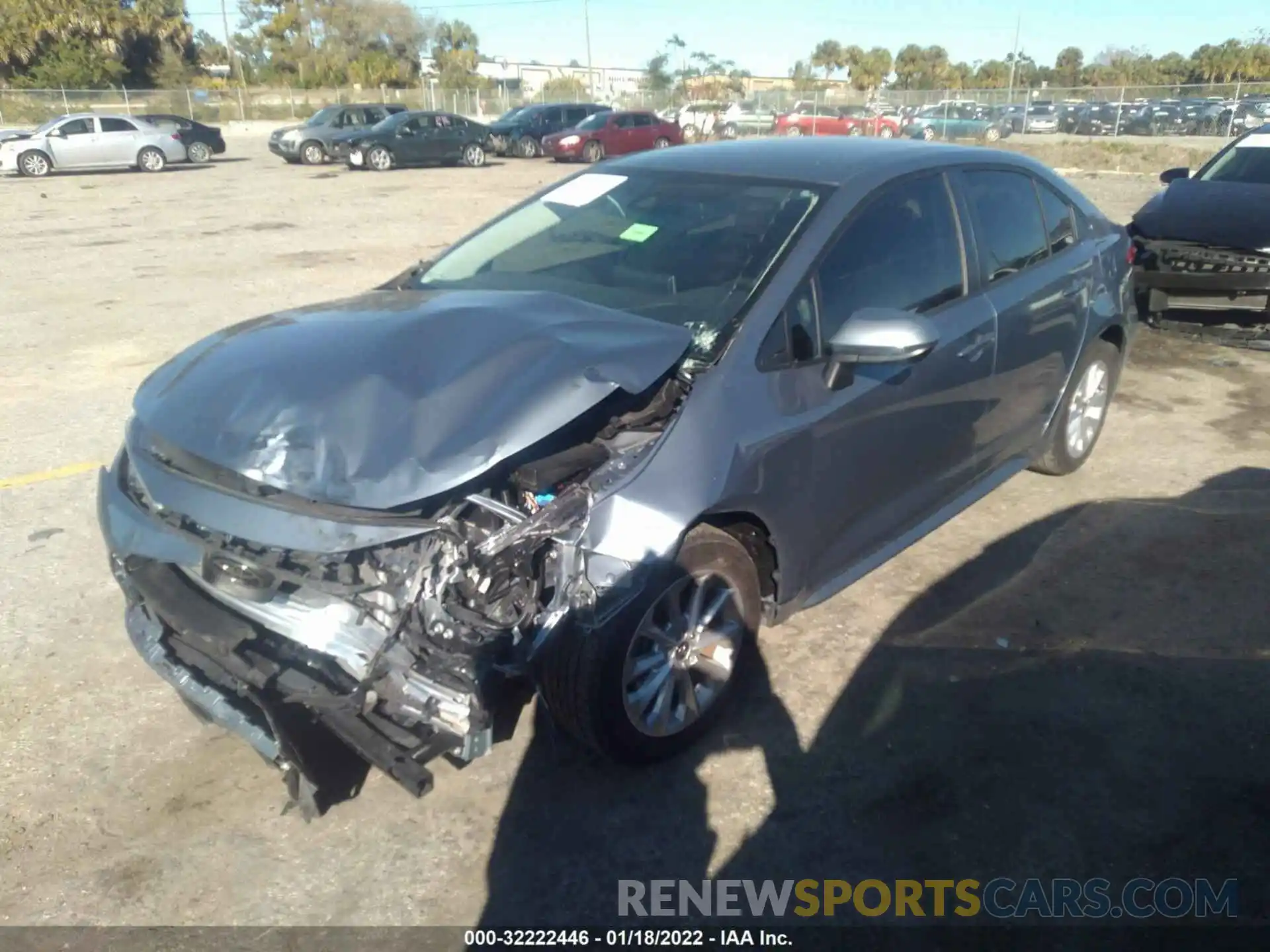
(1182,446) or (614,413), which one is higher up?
(614,413)

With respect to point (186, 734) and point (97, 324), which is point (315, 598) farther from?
point (97, 324)

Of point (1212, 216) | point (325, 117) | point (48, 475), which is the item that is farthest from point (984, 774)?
point (325, 117)

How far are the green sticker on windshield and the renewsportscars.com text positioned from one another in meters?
2.31

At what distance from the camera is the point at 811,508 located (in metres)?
3.38

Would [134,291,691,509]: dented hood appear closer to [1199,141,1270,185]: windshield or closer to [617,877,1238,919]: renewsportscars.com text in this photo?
[617,877,1238,919]: renewsportscars.com text

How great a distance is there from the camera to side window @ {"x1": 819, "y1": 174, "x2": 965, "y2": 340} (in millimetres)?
3498

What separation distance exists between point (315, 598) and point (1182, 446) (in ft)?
17.7

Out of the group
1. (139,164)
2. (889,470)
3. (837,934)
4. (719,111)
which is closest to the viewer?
(837,934)

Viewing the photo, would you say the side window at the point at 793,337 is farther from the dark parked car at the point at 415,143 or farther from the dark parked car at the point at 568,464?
the dark parked car at the point at 415,143

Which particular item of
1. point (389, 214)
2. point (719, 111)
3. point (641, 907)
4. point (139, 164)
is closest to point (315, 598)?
point (641, 907)

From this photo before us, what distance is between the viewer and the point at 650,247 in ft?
12.5

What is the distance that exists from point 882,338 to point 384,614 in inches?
68.5

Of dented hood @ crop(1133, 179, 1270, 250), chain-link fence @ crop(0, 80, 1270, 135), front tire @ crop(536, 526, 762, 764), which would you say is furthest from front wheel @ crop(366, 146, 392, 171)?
front tire @ crop(536, 526, 762, 764)

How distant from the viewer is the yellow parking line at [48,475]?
5.32m
